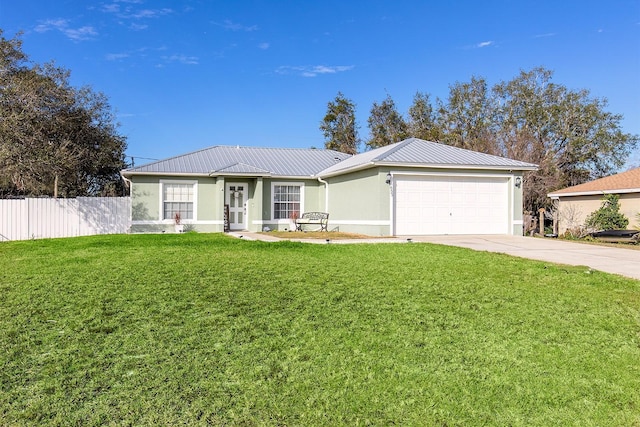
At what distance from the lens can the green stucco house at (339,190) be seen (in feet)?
50.2

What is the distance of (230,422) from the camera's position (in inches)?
119

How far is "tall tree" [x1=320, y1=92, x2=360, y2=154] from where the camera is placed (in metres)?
40.0

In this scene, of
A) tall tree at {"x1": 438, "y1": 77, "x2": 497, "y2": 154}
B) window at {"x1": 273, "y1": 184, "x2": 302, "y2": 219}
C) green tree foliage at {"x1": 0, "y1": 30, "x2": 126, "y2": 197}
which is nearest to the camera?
green tree foliage at {"x1": 0, "y1": 30, "x2": 126, "y2": 197}

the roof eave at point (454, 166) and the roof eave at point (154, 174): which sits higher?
the roof eave at point (454, 166)

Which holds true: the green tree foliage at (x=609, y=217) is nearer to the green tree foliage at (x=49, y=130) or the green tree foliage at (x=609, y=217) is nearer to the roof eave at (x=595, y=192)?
the roof eave at (x=595, y=192)

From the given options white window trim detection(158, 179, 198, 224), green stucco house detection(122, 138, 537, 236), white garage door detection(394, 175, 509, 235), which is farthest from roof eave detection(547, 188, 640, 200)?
white window trim detection(158, 179, 198, 224)

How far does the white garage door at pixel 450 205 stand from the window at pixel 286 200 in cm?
603

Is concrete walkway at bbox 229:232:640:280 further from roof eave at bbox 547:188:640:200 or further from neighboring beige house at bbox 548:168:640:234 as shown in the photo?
neighboring beige house at bbox 548:168:640:234

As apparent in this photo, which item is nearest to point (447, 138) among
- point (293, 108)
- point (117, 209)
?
point (293, 108)

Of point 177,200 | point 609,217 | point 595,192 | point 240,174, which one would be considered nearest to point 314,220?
point 240,174

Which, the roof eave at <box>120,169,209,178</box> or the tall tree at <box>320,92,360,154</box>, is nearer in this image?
the roof eave at <box>120,169,209,178</box>

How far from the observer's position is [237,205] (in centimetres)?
1941

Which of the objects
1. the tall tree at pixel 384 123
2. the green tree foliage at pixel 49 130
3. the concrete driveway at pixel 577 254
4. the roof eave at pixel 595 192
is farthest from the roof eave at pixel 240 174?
the tall tree at pixel 384 123

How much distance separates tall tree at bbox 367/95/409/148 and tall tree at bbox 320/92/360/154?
1754 mm
